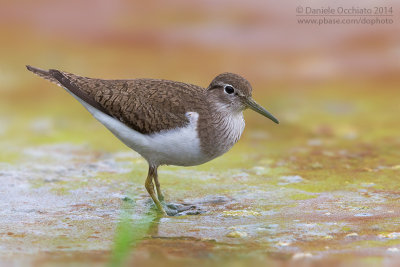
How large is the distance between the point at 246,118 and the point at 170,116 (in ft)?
13.5

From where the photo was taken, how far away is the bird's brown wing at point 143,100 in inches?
305

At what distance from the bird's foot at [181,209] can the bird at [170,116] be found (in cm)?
1

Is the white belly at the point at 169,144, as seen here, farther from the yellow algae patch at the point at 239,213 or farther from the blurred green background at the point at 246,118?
the yellow algae patch at the point at 239,213

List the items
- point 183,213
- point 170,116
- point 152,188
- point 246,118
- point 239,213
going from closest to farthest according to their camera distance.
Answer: point 239,213 < point 183,213 < point 170,116 < point 152,188 < point 246,118

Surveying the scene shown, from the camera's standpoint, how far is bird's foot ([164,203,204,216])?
24.5 feet

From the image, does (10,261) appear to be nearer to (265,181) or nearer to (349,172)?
(265,181)

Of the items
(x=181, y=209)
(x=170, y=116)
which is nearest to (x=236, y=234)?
(x=181, y=209)

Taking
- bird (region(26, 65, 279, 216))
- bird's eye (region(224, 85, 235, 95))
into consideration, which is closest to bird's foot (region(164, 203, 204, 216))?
bird (region(26, 65, 279, 216))

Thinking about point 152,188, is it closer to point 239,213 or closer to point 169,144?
point 169,144

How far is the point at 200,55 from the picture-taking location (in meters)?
13.4

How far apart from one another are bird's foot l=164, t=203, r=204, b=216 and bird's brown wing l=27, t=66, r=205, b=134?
2.96 ft

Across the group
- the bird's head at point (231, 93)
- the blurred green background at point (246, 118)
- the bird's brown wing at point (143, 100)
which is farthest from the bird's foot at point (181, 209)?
the bird's head at point (231, 93)

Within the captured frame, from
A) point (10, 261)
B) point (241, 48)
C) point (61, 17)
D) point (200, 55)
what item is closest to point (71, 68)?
point (61, 17)

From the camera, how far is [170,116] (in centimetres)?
771
